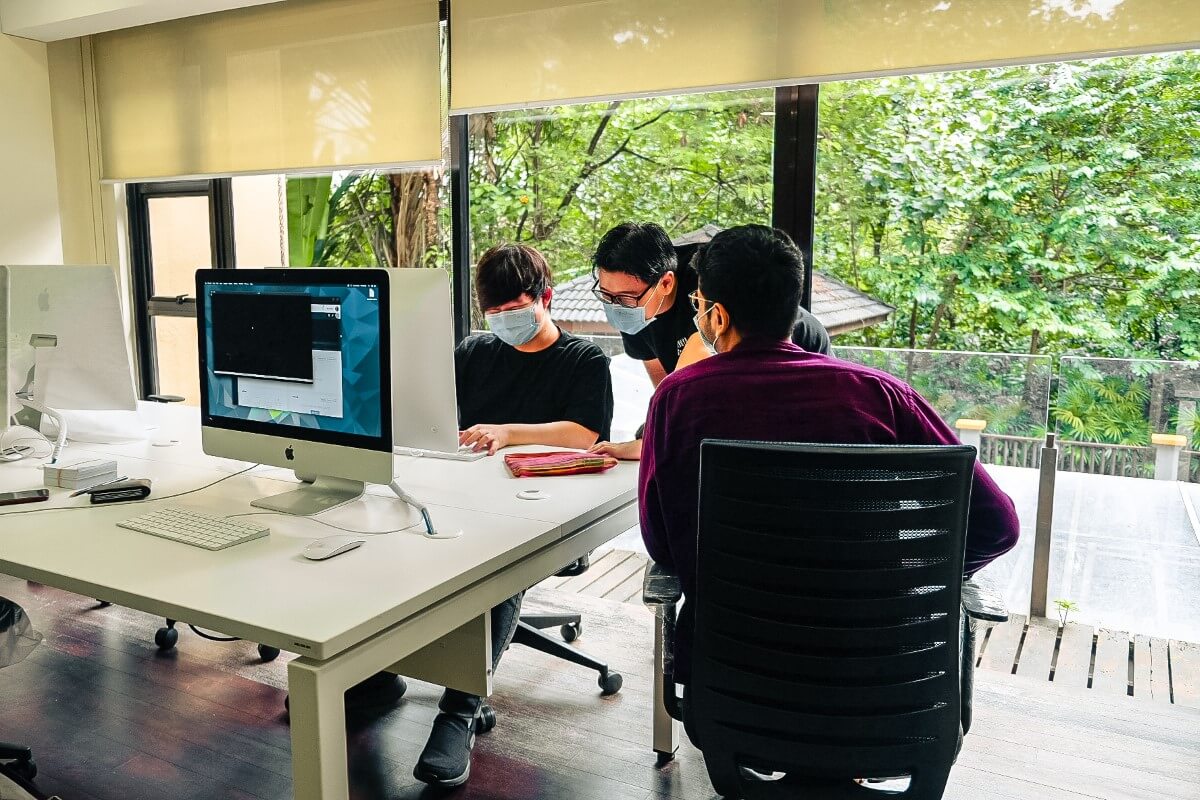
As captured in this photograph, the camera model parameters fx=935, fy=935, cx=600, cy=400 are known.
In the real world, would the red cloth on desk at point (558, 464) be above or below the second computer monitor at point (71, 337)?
below

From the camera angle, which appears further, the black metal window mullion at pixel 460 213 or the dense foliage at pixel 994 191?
the black metal window mullion at pixel 460 213

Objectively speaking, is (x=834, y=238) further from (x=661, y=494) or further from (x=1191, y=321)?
(x=661, y=494)

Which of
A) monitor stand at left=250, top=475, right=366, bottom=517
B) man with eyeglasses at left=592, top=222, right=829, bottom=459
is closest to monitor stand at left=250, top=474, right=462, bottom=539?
monitor stand at left=250, top=475, right=366, bottom=517

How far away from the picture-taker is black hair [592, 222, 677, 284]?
8.33 feet

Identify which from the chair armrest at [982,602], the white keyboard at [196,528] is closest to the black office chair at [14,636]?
the white keyboard at [196,528]

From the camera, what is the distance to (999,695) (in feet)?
8.87

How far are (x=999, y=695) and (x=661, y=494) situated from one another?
1.65 metres

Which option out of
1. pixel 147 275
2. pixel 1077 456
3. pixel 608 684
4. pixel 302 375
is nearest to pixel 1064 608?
pixel 1077 456

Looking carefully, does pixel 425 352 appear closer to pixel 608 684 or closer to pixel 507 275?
pixel 507 275

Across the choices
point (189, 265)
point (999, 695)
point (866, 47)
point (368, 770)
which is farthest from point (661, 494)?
point (189, 265)

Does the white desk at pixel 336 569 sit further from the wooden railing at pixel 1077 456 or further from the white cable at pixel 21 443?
the wooden railing at pixel 1077 456

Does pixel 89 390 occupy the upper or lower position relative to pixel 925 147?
lower

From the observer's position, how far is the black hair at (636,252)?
2.54 meters

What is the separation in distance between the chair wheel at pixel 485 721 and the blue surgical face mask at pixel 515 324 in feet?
3.35
